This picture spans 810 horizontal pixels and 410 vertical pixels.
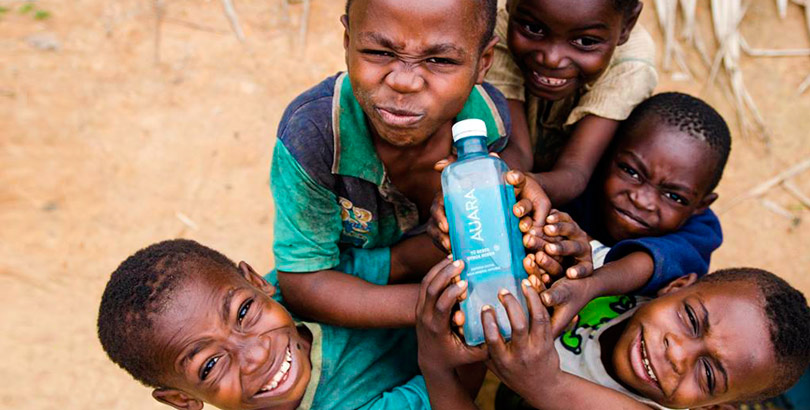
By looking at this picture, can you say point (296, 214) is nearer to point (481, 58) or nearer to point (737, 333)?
point (481, 58)

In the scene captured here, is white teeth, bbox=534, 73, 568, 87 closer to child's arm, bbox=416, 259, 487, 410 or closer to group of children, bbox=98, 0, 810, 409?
group of children, bbox=98, 0, 810, 409

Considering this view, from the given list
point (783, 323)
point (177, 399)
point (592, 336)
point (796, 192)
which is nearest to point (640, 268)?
point (592, 336)

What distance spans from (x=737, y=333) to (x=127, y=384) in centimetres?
211

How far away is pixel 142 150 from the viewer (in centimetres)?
313

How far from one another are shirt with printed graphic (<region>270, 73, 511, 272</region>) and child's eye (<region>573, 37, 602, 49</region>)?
29 cm

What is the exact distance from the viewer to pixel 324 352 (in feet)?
5.98

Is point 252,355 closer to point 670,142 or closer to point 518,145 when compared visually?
point 518,145

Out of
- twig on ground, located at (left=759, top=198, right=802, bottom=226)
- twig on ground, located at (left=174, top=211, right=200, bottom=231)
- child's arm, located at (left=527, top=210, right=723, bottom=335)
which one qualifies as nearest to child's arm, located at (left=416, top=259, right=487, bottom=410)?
child's arm, located at (left=527, top=210, right=723, bottom=335)

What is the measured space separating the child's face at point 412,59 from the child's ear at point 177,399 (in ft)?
2.85

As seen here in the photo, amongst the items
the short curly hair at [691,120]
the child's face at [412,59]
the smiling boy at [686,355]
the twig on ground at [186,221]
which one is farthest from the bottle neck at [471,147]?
the twig on ground at [186,221]

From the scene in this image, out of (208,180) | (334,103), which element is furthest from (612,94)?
(208,180)

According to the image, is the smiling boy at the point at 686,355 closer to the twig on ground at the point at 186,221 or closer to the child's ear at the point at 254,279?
the child's ear at the point at 254,279

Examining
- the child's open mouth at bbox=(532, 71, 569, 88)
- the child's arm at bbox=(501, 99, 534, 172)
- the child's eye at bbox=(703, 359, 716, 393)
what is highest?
the child's open mouth at bbox=(532, 71, 569, 88)

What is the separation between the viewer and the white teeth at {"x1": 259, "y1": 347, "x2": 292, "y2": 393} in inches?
65.1
